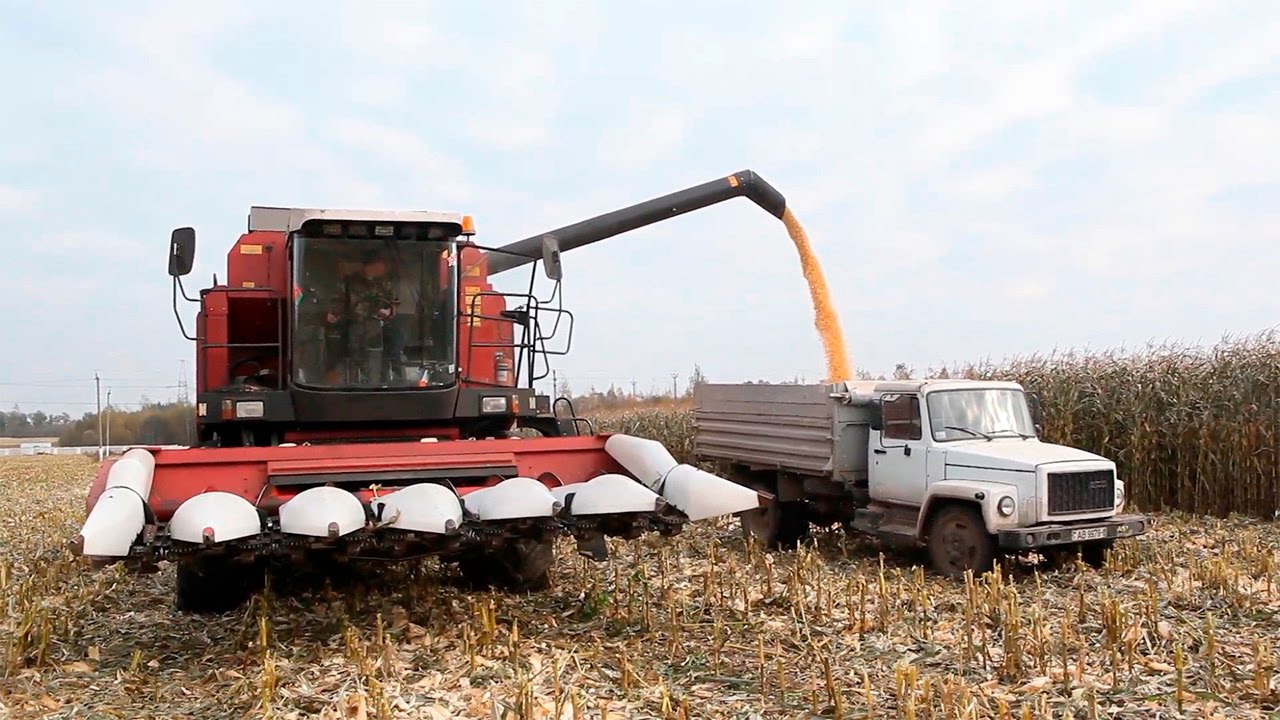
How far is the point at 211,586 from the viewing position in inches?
271

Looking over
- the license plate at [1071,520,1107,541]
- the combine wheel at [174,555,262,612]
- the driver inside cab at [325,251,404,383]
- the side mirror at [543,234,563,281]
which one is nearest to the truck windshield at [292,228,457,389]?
the driver inside cab at [325,251,404,383]

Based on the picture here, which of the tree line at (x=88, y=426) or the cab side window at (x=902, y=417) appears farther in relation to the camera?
the tree line at (x=88, y=426)

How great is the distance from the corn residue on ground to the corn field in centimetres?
298

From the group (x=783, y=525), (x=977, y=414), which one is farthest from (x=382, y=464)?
(x=783, y=525)

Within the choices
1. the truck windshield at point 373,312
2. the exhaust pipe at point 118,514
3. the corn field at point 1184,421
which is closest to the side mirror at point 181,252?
the truck windshield at point 373,312

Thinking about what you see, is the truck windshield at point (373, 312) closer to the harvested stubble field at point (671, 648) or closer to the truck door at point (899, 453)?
the harvested stubble field at point (671, 648)

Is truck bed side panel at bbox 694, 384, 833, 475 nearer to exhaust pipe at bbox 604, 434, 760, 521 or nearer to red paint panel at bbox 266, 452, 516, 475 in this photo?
exhaust pipe at bbox 604, 434, 760, 521

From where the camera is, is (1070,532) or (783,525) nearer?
(1070,532)

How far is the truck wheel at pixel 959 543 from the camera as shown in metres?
8.56

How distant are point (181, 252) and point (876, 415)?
20.6 ft

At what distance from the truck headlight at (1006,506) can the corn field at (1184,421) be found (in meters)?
5.26

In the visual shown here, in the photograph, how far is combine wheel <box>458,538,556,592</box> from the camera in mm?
7457

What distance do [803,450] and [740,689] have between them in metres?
5.65

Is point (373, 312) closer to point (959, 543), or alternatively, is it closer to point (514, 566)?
point (514, 566)
